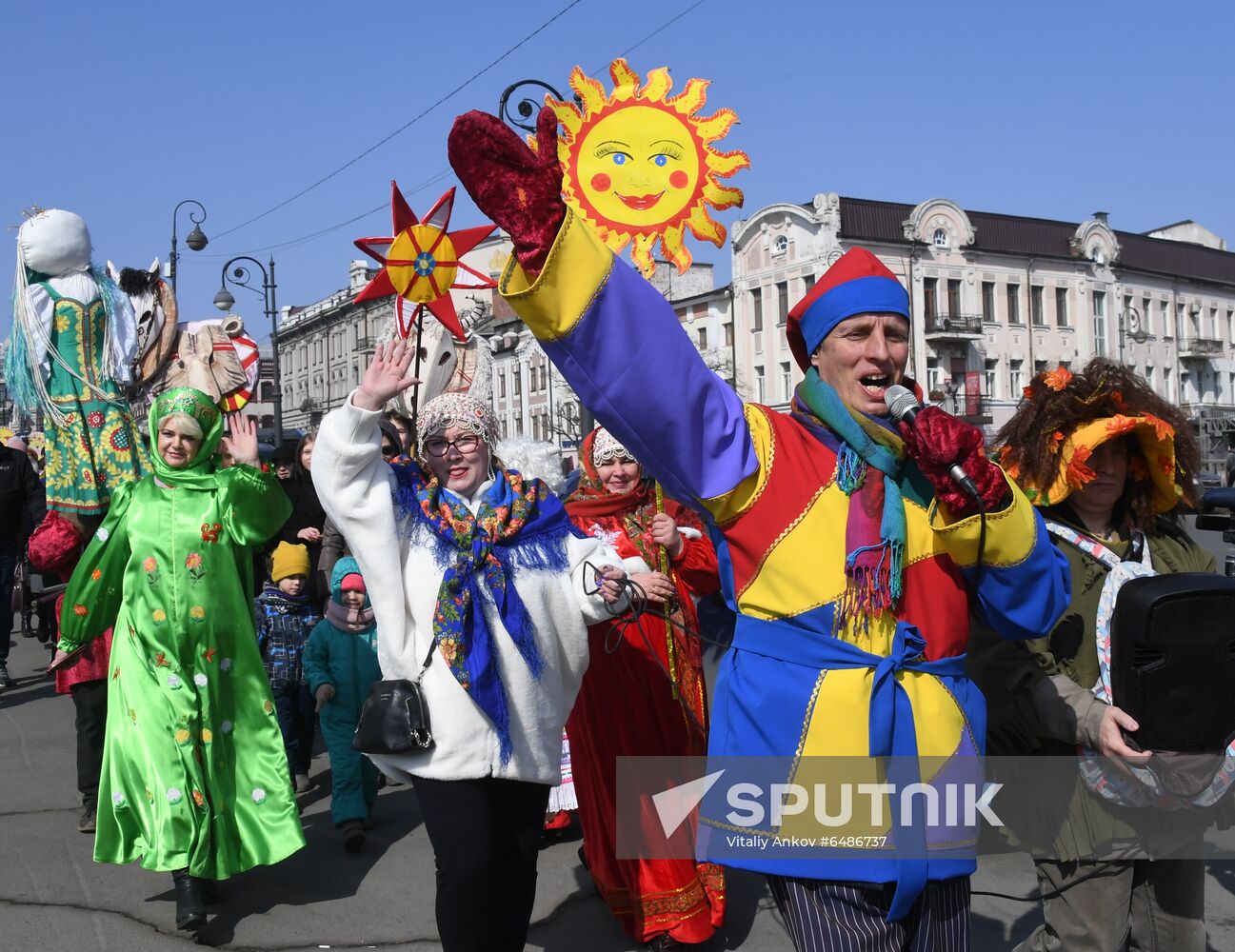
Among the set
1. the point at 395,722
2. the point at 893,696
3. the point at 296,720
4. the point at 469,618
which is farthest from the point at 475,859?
the point at 296,720

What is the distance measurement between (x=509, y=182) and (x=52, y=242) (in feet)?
19.5

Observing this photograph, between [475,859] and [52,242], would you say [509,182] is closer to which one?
[475,859]

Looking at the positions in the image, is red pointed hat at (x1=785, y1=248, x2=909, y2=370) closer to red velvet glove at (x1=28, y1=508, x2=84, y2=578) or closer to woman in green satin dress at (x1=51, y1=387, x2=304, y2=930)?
woman in green satin dress at (x1=51, y1=387, x2=304, y2=930)

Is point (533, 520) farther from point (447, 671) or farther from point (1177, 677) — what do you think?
point (1177, 677)

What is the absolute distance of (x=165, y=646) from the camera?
16.1ft

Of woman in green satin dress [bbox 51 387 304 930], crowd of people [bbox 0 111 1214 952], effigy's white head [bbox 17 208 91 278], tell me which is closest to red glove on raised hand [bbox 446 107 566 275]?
crowd of people [bbox 0 111 1214 952]

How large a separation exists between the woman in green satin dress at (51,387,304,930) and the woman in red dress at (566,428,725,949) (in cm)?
123

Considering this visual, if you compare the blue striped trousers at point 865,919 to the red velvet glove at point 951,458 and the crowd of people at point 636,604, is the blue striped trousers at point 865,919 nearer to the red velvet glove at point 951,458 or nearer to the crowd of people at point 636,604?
the crowd of people at point 636,604

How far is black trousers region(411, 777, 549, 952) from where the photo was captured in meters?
3.59

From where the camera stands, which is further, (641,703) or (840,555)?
(641,703)

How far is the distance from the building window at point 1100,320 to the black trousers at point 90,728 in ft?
183

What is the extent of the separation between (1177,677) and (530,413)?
57015 millimetres

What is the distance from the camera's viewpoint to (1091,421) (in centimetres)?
343

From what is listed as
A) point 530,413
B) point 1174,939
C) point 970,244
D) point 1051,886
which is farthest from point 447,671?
point 530,413
